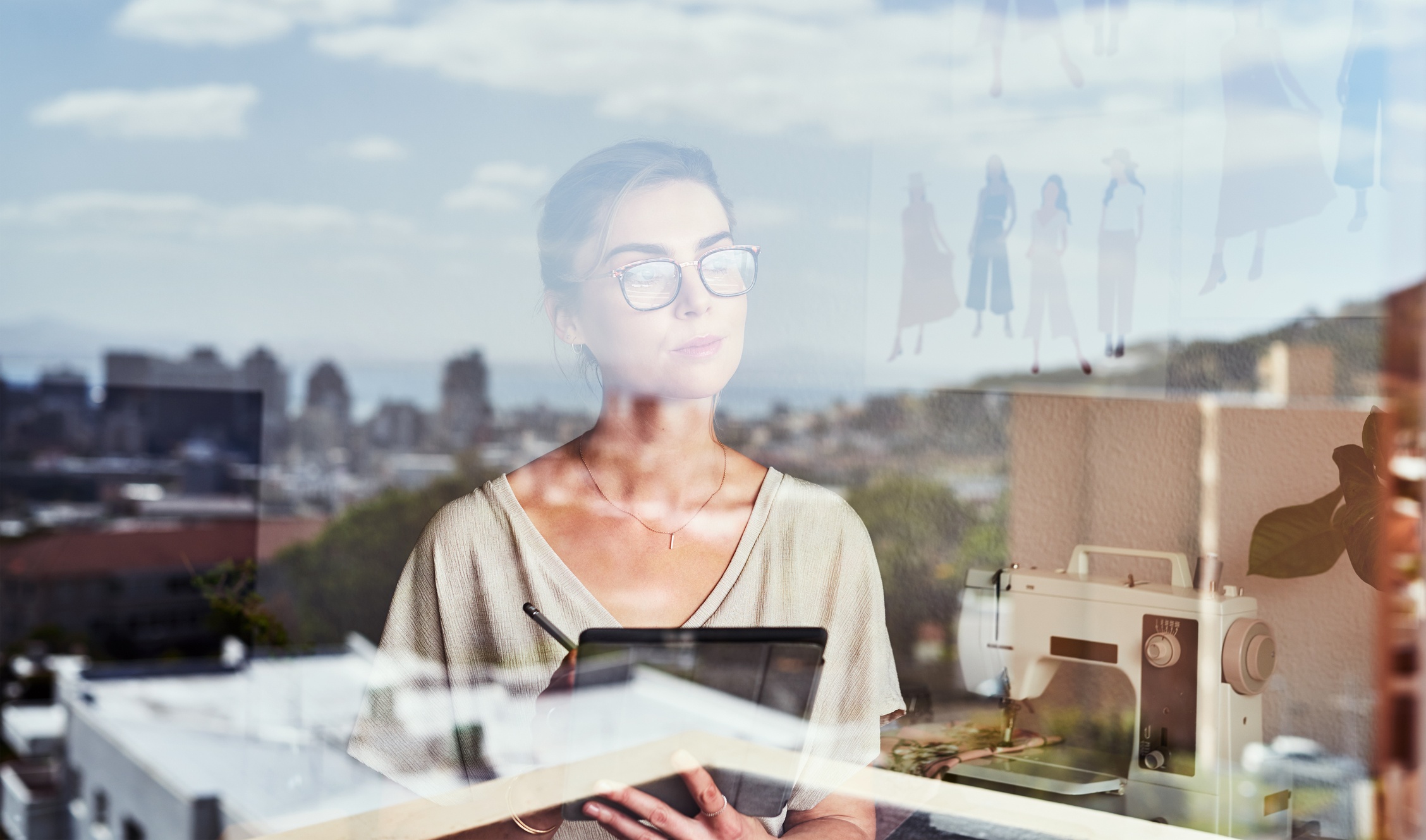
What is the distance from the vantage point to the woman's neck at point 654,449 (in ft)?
5.16

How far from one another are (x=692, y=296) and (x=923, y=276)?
596mm

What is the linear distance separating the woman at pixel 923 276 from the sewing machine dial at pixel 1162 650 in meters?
0.68

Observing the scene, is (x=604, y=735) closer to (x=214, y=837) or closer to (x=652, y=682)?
(x=652, y=682)

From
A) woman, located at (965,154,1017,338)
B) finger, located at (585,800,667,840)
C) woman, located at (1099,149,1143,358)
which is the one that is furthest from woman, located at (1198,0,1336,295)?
finger, located at (585,800,667,840)

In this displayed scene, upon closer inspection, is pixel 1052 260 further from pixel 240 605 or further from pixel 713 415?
pixel 240 605

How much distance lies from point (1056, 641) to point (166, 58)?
7.43 ft

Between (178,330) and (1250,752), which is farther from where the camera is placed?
(178,330)

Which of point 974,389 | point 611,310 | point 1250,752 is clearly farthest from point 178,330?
point 1250,752

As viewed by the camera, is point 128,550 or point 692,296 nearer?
point 692,296

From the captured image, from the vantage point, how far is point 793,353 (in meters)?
1.83

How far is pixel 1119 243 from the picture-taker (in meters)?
1.92

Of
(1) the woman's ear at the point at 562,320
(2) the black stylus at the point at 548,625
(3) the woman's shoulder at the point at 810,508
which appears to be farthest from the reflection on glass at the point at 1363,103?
(2) the black stylus at the point at 548,625

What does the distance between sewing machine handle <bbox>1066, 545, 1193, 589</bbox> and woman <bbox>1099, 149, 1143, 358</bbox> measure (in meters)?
0.36

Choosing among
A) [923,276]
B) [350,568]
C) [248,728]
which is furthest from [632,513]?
[248,728]
